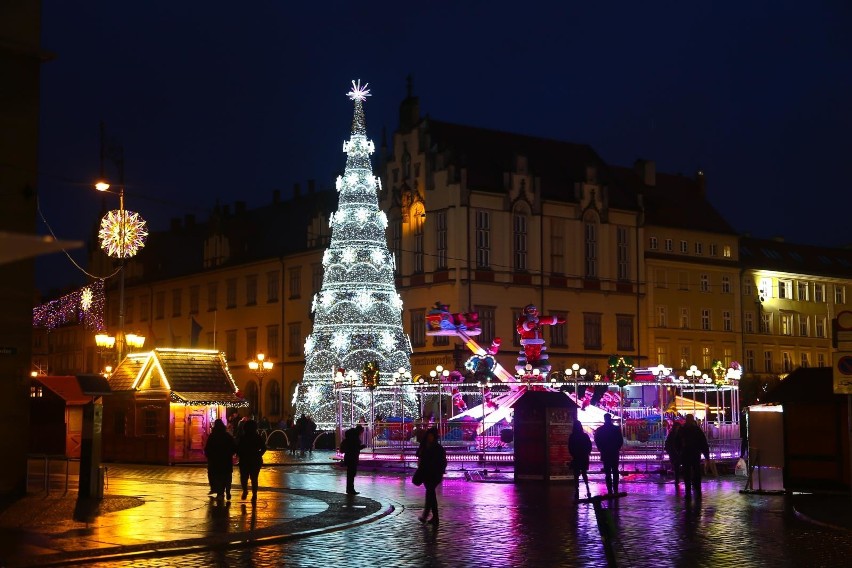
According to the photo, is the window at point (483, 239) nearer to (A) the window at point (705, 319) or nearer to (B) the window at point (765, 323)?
(A) the window at point (705, 319)

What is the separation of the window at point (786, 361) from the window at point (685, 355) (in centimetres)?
969

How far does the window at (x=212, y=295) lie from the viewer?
263ft

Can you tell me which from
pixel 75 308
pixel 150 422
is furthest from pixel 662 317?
pixel 150 422

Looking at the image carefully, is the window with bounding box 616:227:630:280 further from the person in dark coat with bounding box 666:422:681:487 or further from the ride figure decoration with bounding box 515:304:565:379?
the person in dark coat with bounding box 666:422:681:487

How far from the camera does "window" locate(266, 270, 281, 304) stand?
74.8 m

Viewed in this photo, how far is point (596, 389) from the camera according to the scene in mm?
50281

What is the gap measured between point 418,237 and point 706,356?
2120 cm

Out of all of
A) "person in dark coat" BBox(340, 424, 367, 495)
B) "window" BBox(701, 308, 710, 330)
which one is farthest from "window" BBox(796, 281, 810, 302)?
"person in dark coat" BBox(340, 424, 367, 495)

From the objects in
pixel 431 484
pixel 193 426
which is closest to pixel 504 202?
pixel 193 426

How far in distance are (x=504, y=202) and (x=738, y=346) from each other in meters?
21.3

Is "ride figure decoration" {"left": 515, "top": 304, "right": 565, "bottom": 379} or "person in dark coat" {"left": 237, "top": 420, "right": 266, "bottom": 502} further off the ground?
"ride figure decoration" {"left": 515, "top": 304, "right": 565, "bottom": 379}

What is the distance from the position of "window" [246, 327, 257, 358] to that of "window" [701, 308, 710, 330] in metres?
27.0

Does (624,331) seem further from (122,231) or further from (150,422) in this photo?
(122,231)

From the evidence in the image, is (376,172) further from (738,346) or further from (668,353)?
(738,346)
